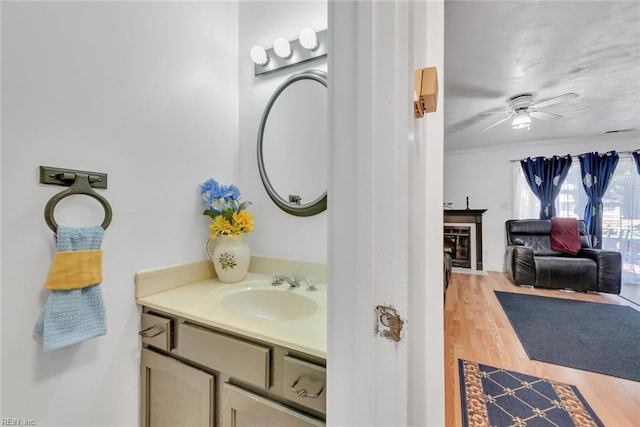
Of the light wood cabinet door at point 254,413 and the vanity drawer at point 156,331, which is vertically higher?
the vanity drawer at point 156,331

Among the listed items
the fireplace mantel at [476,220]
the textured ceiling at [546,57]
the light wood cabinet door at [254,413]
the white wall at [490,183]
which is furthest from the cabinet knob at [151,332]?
the white wall at [490,183]

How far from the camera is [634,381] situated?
173cm

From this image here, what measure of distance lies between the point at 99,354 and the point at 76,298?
258mm

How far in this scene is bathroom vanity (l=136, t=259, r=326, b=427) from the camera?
0.70 meters

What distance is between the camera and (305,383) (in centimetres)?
68

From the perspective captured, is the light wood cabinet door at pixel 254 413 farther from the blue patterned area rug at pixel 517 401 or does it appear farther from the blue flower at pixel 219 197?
the blue patterned area rug at pixel 517 401

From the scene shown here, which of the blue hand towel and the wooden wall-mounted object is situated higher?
the wooden wall-mounted object

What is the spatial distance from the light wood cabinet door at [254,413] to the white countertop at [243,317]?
0.17 metres

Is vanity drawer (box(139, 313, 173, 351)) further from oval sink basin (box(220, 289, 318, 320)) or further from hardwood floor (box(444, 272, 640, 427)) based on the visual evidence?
hardwood floor (box(444, 272, 640, 427))

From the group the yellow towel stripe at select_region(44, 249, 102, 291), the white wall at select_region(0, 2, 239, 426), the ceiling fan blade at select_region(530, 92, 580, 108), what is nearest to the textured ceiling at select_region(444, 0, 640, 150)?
the ceiling fan blade at select_region(530, 92, 580, 108)

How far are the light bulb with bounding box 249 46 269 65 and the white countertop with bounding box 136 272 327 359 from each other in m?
1.12

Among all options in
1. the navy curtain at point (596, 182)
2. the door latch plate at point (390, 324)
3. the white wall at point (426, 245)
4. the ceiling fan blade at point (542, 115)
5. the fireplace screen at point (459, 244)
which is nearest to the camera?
the door latch plate at point (390, 324)

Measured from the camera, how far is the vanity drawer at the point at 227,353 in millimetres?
749

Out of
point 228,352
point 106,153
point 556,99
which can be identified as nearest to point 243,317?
point 228,352
